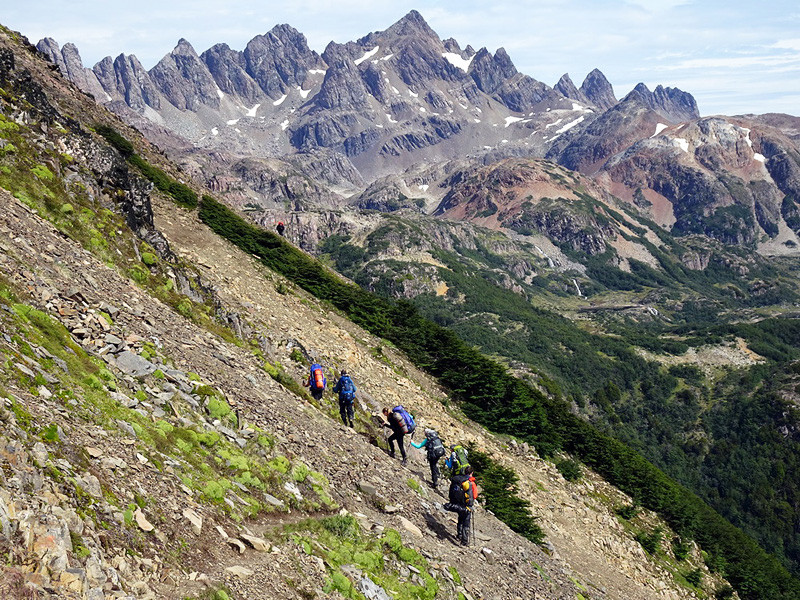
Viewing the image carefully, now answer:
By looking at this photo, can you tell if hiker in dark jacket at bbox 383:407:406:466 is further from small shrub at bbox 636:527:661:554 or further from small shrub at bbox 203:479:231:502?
small shrub at bbox 636:527:661:554

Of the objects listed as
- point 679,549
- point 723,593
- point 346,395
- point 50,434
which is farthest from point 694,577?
point 50,434

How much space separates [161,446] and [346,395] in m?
13.9

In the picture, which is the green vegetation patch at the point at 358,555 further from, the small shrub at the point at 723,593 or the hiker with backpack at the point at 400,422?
the small shrub at the point at 723,593

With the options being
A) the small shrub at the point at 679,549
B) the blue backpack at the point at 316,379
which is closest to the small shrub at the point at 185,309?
the blue backpack at the point at 316,379

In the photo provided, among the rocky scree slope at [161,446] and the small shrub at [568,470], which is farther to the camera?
the small shrub at [568,470]

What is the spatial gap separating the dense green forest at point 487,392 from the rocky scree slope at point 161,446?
1457 cm

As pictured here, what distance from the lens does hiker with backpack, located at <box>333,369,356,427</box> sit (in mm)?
29375

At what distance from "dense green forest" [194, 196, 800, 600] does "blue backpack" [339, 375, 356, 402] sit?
2503 centimetres

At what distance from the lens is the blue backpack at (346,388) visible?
29297mm

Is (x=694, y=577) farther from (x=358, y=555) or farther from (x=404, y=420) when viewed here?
(x=358, y=555)

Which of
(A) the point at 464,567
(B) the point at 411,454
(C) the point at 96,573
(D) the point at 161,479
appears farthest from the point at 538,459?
(C) the point at 96,573

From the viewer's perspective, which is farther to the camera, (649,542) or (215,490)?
(649,542)

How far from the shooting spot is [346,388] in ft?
96.9

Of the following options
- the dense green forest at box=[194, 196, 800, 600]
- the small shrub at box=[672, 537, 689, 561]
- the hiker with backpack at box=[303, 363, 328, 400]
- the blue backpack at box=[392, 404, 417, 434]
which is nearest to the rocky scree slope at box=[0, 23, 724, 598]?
the hiker with backpack at box=[303, 363, 328, 400]
